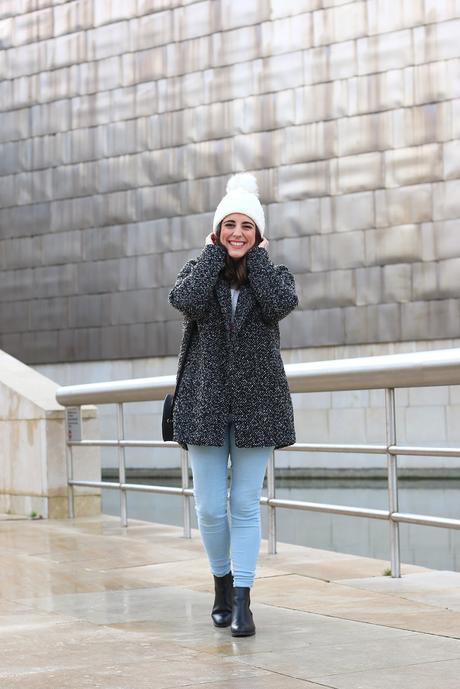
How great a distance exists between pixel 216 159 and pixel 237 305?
77.4ft

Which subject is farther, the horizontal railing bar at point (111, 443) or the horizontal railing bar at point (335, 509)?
the horizontal railing bar at point (111, 443)

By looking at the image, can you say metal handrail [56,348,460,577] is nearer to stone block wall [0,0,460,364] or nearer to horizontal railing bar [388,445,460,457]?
horizontal railing bar [388,445,460,457]

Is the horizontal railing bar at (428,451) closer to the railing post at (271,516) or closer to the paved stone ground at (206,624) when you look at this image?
the paved stone ground at (206,624)

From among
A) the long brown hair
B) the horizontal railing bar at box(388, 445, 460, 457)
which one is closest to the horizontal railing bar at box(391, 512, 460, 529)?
the horizontal railing bar at box(388, 445, 460, 457)

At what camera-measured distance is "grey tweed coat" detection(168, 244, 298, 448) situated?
16.7 ft

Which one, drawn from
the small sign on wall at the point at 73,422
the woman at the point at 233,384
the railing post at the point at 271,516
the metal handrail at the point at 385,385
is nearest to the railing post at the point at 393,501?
the metal handrail at the point at 385,385

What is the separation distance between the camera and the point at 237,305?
5.16m

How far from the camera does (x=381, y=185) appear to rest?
85.7ft

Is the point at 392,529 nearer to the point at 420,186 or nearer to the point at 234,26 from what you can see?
the point at 420,186

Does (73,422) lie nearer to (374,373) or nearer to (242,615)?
(374,373)

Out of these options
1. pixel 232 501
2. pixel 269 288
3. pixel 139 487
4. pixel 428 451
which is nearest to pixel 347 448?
pixel 428 451

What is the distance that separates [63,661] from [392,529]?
2535 mm

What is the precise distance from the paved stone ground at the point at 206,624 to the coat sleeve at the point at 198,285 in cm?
134

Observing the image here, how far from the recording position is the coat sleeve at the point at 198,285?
509 centimetres
